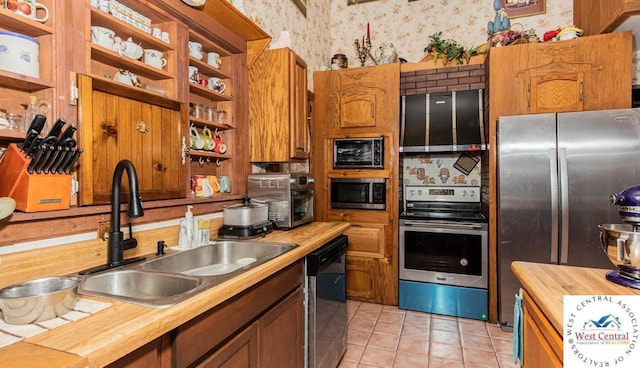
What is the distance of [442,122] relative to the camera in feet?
10.6

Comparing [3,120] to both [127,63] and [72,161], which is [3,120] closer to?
[72,161]

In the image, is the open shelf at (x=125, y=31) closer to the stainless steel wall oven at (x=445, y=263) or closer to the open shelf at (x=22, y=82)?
the open shelf at (x=22, y=82)

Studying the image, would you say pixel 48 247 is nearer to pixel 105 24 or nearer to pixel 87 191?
pixel 87 191

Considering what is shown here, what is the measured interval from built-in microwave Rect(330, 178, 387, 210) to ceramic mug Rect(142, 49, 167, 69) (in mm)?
2032

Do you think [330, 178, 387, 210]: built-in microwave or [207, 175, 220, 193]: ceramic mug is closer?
[207, 175, 220, 193]: ceramic mug

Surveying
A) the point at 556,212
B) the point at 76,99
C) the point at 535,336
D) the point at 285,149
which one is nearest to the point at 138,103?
the point at 76,99

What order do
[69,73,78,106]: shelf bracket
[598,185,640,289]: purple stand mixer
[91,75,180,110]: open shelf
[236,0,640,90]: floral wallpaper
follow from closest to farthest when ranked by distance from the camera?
1. [598,185,640,289]: purple stand mixer
2. [69,73,78,106]: shelf bracket
3. [91,75,180,110]: open shelf
4. [236,0,640,90]: floral wallpaper

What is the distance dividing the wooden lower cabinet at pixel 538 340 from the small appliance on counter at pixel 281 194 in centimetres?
139

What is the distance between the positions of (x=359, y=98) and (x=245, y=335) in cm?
263

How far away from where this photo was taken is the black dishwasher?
1.74 meters

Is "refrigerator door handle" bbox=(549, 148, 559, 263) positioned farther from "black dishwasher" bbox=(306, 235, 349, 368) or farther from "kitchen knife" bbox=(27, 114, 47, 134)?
"kitchen knife" bbox=(27, 114, 47, 134)

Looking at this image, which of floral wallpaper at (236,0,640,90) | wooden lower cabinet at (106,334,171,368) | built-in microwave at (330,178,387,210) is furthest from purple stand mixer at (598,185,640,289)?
floral wallpaper at (236,0,640,90)

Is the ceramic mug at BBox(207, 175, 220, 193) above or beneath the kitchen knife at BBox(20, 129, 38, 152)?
beneath

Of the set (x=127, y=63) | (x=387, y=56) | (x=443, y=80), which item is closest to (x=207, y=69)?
(x=127, y=63)
